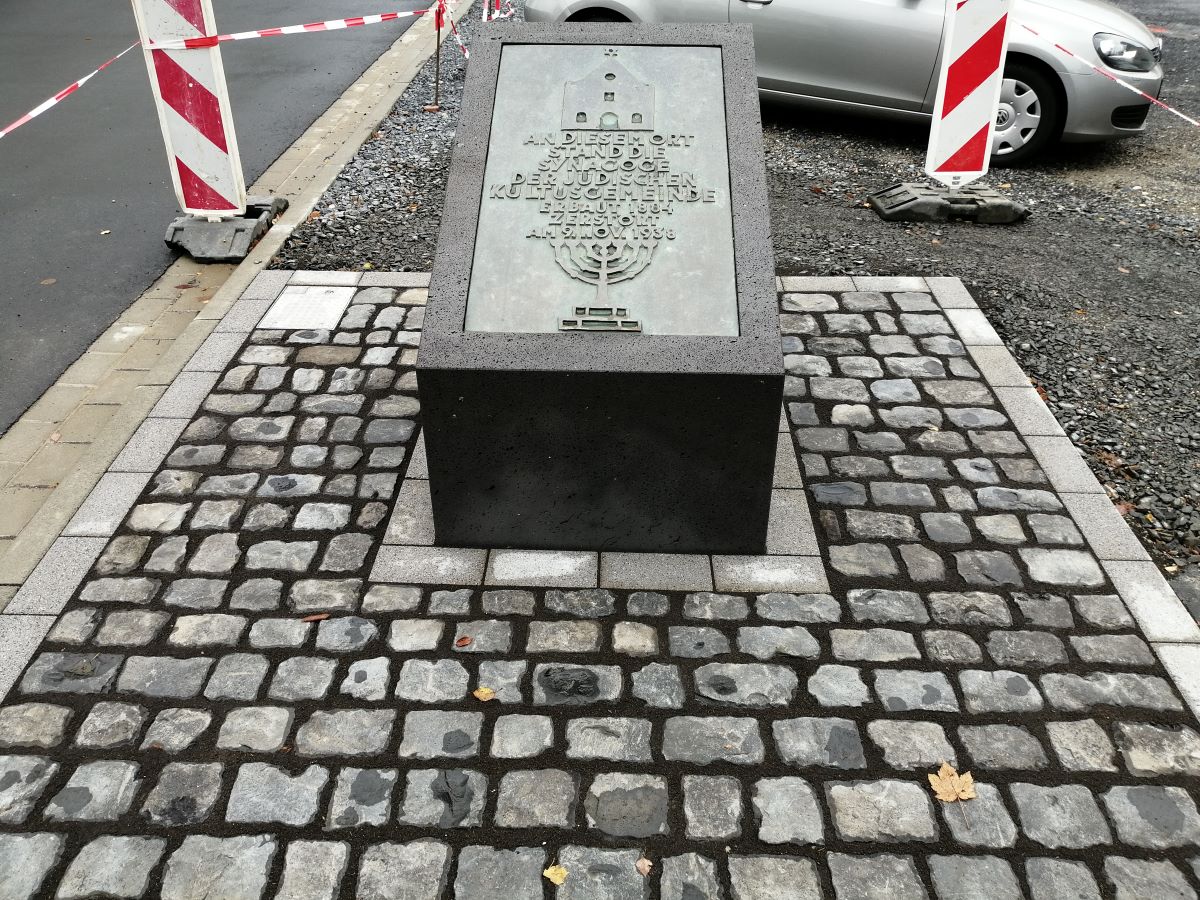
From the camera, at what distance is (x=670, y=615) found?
11.6ft

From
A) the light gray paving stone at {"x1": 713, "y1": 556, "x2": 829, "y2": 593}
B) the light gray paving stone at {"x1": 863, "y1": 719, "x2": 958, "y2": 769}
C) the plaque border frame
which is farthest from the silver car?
the light gray paving stone at {"x1": 863, "y1": 719, "x2": 958, "y2": 769}

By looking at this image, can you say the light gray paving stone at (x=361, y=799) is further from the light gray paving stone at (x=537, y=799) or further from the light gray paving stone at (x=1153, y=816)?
the light gray paving stone at (x=1153, y=816)

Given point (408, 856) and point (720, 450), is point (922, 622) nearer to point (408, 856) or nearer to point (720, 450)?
point (720, 450)

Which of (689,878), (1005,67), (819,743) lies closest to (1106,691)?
(819,743)

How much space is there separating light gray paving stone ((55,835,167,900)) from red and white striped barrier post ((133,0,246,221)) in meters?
4.75

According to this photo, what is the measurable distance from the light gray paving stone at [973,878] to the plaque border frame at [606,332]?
5.28 ft

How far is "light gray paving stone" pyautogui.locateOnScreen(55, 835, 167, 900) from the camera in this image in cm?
264

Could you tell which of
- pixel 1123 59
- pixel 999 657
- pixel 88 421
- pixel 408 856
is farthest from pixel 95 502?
pixel 1123 59

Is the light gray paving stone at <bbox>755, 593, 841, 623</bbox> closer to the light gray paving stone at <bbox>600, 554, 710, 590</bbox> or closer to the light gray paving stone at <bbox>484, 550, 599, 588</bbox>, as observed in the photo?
the light gray paving stone at <bbox>600, 554, 710, 590</bbox>

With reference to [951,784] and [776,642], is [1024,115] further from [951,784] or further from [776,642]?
[951,784]

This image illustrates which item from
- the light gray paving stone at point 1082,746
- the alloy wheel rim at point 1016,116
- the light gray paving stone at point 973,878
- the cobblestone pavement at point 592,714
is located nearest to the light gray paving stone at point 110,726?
the cobblestone pavement at point 592,714

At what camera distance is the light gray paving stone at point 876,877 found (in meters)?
2.65

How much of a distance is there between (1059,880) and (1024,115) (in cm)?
704

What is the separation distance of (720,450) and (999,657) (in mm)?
1199
